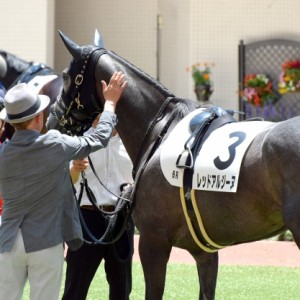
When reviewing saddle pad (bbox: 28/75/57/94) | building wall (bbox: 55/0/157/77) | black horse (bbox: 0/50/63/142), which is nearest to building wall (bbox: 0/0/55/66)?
building wall (bbox: 55/0/157/77)

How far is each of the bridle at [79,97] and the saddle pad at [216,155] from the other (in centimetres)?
66

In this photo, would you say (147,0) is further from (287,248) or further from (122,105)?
(122,105)

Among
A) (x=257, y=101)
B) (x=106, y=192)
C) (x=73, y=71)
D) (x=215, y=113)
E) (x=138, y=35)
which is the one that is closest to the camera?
(x=215, y=113)

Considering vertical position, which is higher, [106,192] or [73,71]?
[73,71]

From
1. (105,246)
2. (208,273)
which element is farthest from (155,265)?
(105,246)

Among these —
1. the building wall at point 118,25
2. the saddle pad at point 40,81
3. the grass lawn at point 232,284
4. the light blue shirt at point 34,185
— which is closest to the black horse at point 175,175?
the light blue shirt at point 34,185

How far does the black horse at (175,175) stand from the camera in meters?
4.57

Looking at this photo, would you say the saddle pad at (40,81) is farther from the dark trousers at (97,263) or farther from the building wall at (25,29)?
the building wall at (25,29)

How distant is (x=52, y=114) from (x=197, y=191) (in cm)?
127

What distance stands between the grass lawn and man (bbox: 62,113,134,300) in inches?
57.4

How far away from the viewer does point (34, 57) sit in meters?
13.4

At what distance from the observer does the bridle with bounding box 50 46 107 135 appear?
547cm

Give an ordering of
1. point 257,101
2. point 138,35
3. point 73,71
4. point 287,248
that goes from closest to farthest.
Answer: point 73,71 → point 287,248 → point 257,101 → point 138,35

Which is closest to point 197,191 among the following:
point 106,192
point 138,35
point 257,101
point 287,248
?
point 106,192
